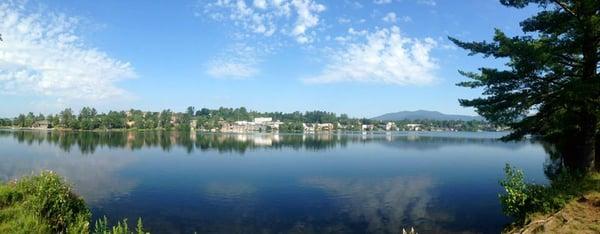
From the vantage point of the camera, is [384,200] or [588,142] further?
[384,200]

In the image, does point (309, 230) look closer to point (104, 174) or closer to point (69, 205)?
point (69, 205)

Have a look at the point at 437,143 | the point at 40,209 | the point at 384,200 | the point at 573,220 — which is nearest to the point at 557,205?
the point at 573,220

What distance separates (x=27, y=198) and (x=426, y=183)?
118 feet

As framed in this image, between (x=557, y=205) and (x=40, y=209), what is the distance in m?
21.8

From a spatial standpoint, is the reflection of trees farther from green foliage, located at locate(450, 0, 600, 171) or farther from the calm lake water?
green foliage, located at locate(450, 0, 600, 171)

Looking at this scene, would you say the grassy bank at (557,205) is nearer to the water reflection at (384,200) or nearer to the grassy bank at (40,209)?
the water reflection at (384,200)

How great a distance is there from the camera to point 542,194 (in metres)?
19.6

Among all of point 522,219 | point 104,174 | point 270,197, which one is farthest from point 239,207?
point 104,174

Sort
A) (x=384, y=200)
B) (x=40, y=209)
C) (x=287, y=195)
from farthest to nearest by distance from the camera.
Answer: (x=287, y=195), (x=384, y=200), (x=40, y=209)

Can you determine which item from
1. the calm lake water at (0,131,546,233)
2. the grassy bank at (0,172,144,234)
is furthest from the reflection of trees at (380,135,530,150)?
the grassy bank at (0,172,144,234)

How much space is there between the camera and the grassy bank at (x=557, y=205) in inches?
621

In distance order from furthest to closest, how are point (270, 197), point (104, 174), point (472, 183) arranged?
1. point (104, 174)
2. point (472, 183)
3. point (270, 197)

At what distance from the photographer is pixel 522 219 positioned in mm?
20078

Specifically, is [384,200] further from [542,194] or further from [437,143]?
[437,143]
